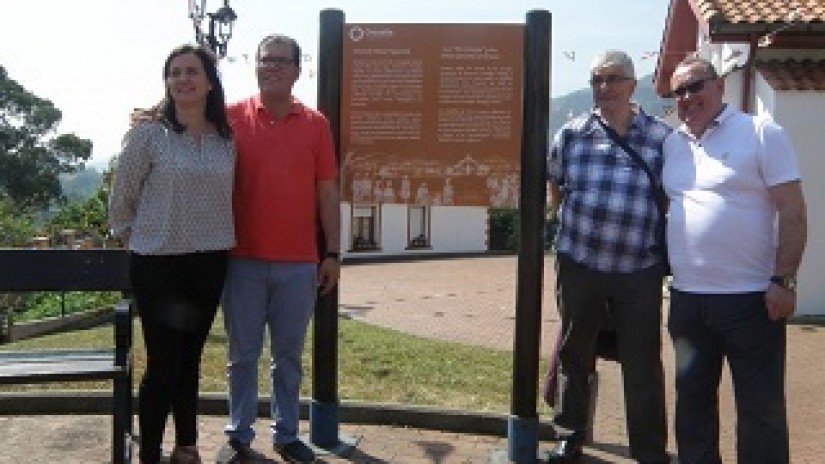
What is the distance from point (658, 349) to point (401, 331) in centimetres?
706

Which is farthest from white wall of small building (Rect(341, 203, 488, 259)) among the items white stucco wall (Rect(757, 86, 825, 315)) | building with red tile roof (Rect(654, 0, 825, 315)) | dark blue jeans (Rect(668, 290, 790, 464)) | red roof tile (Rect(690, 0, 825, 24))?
dark blue jeans (Rect(668, 290, 790, 464))

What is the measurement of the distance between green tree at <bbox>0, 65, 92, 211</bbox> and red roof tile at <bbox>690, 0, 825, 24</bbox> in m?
46.3

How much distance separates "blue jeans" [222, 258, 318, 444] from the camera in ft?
13.8

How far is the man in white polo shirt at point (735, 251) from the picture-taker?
351cm

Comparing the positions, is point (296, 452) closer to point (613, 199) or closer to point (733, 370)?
point (613, 199)

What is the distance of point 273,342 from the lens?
172 inches

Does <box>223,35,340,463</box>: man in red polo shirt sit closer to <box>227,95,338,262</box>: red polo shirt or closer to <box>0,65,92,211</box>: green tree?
<box>227,95,338,262</box>: red polo shirt

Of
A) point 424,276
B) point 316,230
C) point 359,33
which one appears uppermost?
point 359,33

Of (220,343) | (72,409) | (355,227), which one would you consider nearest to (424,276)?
(355,227)

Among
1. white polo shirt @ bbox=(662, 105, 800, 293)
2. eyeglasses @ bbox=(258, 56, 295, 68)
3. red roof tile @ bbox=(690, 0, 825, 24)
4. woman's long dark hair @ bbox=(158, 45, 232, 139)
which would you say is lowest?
white polo shirt @ bbox=(662, 105, 800, 293)

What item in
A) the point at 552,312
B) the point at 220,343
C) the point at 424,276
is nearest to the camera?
the point at 220,343

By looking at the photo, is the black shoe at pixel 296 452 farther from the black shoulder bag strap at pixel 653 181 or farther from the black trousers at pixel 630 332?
the black shoulder bag strap at pixel 653 181

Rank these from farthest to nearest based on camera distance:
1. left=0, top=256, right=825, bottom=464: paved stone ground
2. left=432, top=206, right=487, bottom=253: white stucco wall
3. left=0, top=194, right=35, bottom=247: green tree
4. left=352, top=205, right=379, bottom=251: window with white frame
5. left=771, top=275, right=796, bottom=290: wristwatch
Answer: left=432, top=206, right=487, bottom=253: white stucco wall < left=352, top=205, right=379, bottom=251: window with white frame < left=0, top=194, right=35, bottom=247: green tree < left=0, top=256, right=825, bottom=464: paved stone ground < left=771, top=275, right=796, bottom=290: wristwatch

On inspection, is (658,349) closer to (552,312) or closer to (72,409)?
(72,409)
